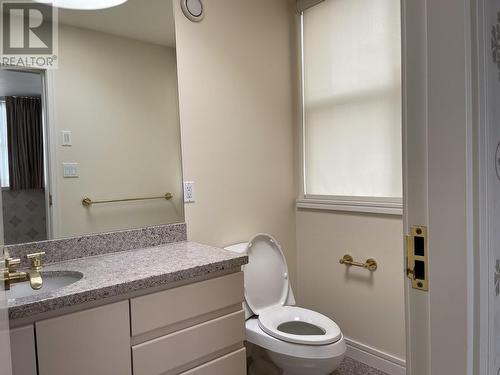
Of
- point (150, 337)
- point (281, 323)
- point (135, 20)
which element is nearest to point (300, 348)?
point (281, 323)

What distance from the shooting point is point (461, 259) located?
0.58 metres

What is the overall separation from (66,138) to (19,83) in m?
0.29

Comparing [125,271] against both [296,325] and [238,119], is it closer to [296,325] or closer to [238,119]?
[296,325]

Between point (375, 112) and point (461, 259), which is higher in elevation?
point (375, 112)

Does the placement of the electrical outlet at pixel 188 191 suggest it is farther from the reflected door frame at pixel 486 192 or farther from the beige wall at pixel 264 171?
the reflected door frame at pixel 486 192

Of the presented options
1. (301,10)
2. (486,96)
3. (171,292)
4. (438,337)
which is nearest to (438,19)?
(486,96)

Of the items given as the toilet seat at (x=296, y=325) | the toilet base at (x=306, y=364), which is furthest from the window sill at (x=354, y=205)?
the toilet base at (x=306, y=364)

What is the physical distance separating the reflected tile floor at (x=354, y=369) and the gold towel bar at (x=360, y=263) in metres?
0.62

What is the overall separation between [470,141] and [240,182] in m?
1.66

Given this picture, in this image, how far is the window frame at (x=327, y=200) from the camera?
1.97m

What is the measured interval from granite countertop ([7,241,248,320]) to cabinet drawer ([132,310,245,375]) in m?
0.22

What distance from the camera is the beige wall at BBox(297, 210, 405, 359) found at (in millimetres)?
1970

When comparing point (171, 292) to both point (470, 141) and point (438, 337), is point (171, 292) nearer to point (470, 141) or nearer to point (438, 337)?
point (438, 337)

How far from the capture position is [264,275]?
6.68ft
